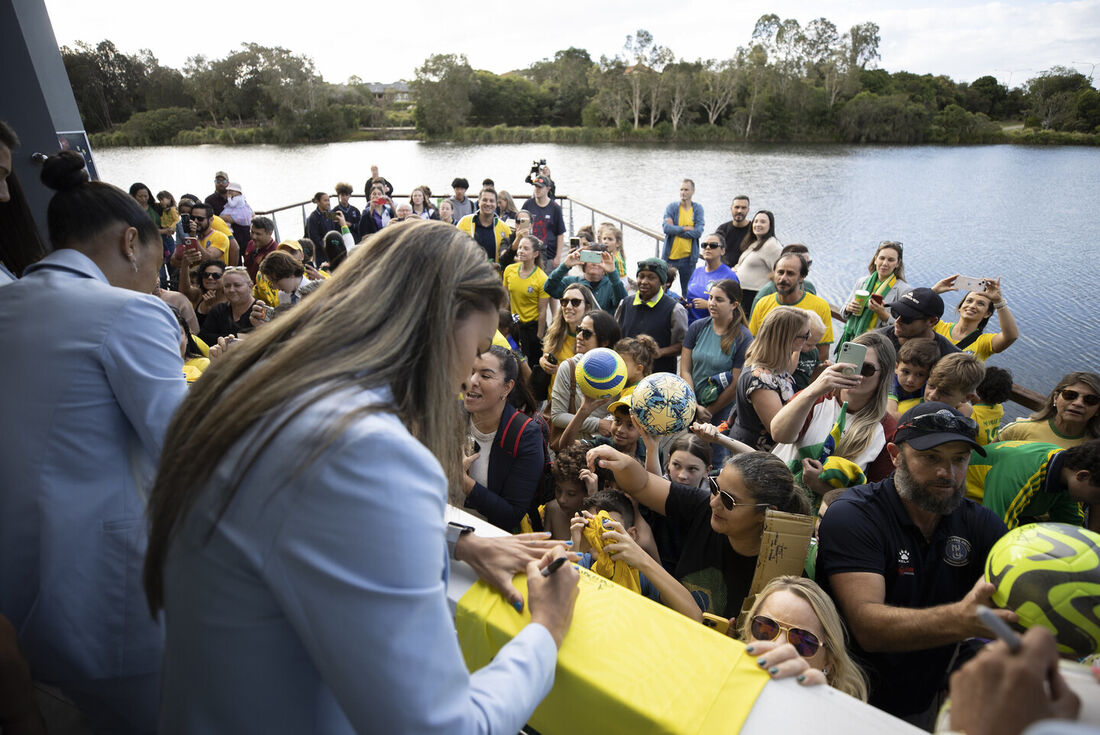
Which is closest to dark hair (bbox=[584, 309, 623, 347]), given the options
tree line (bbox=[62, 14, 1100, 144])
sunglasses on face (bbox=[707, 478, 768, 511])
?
sunglasses on face (bbox=[707, 478, 768, 511])

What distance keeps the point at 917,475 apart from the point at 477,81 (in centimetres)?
3604

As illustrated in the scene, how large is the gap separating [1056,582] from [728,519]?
1.06 m

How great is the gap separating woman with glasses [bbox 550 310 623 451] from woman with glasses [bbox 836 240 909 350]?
92.4 inches

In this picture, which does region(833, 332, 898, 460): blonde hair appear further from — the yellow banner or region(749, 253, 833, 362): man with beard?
the yellow banner

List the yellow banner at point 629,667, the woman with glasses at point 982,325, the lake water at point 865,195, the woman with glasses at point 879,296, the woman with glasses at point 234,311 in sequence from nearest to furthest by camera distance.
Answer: the yellow banner at point 629,667
the woman with glasses at point 234,311
the woman with glasses at point 982,325
the woman with glasses at point 879,296
the lake water at point 865,195

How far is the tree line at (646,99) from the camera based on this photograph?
540 inches

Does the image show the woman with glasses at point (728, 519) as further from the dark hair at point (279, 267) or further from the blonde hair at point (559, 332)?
the dark hair at point (279, 267)

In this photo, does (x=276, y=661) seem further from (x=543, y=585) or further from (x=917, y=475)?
(x=917, y=475)

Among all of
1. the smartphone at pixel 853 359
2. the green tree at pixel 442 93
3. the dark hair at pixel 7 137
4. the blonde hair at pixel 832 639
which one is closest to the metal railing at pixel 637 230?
the smartphone at pixel 853 359

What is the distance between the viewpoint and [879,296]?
200 inches

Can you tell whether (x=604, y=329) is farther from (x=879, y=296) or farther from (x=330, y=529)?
(x=330, y=529)

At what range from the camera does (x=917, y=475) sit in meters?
2.05

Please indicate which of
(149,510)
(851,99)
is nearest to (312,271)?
(149,510)

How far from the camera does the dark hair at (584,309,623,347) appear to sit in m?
4.21
